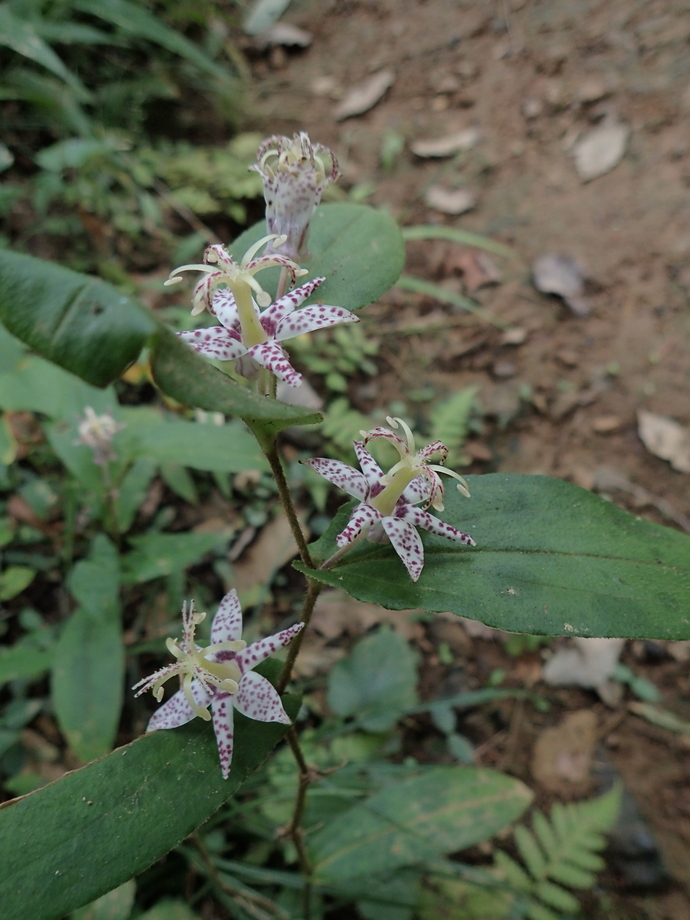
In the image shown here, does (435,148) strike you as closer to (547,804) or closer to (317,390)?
(317,390)

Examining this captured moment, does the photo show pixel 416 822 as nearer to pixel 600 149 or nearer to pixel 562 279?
pixel 562 279

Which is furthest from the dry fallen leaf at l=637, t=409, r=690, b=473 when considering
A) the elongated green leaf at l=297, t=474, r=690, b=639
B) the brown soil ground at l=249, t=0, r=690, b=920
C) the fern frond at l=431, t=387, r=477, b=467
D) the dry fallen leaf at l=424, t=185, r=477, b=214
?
the elongated green leaf at l=297, t=474, r=690, b=639

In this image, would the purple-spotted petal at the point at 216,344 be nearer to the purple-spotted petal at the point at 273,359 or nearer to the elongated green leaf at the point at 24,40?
the purple-spotted petal at the point at 273,359

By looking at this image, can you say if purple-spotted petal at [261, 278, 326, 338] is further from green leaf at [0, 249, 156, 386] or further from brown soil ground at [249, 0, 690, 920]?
brown soil ground at [249, 0, 690, 920]

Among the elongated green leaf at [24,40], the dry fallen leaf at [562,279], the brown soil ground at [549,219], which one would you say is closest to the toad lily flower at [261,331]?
the brown soil ground at [549,219]

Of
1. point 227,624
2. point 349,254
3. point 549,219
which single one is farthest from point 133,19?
point 227,624

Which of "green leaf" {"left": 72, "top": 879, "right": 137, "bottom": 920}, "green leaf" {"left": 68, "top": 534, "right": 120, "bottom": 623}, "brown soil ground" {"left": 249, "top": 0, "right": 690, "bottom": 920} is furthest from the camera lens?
"brown soil ground" {"left": 249, "top": 0, "right": 690, "bottom": 920}
